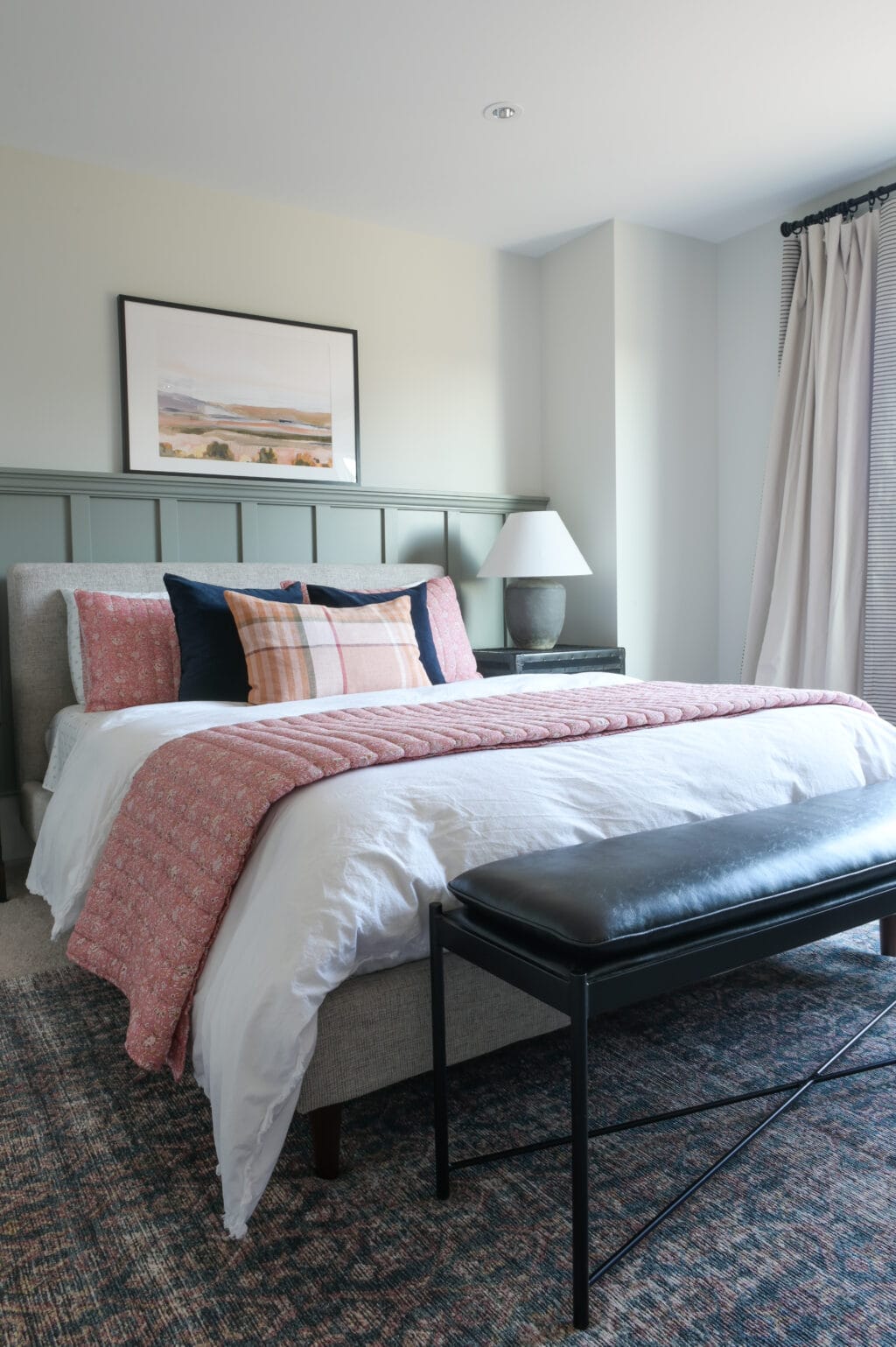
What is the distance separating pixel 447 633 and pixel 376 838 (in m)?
1.97

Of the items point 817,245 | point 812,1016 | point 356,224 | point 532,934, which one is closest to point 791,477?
point 817,245

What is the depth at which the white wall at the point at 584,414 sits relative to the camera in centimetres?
407

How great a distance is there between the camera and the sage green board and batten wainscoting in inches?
126

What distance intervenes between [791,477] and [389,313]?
183 cm

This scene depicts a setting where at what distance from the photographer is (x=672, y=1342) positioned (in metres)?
1.13

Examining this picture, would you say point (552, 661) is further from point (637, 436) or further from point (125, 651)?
point (125, 651)

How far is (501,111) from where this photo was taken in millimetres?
3016

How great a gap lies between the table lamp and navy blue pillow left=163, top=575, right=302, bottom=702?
4.41 ft

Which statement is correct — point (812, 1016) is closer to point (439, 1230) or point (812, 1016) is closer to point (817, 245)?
point (439, 1230)

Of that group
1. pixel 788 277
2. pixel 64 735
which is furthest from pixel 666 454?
pixel 64 735

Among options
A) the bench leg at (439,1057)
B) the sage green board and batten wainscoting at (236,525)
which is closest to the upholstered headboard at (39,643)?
the sage green board and batten wainscoting at (236,525)

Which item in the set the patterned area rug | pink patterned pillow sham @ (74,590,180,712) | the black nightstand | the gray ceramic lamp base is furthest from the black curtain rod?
the patterned area rug

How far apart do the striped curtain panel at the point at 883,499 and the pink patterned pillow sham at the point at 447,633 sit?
60.3 inches

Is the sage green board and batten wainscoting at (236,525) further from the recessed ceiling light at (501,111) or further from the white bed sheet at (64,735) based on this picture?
the recessed ceiling light at (501,111)
